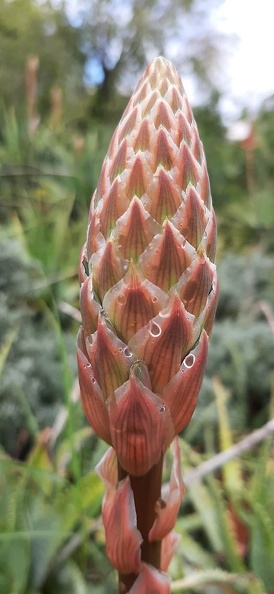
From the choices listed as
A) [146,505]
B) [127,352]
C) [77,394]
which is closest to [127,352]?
[127,352]

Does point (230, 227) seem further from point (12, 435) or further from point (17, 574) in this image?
point (17, 574)

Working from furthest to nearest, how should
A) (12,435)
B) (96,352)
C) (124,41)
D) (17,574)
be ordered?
1. (124,41)
2. (12,435)
3. (17,574)
4. (96,352)

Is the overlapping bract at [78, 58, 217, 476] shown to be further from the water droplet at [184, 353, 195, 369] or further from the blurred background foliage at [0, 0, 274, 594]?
the blurred background foliage at [0, 0, 274, 594]

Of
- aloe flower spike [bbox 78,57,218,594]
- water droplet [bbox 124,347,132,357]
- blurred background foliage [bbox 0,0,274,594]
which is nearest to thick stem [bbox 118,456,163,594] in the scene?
aloe flower spike [bbox 78,57,218,594]

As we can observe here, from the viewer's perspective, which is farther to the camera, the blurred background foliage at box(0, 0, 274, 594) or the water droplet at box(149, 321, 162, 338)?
the blurred background foliage at box(0, 0, 274, 594)

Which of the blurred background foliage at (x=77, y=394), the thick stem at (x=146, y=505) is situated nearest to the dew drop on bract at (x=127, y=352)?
the thick stem at (x=146, y=505)

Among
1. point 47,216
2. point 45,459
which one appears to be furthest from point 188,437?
point 47,216

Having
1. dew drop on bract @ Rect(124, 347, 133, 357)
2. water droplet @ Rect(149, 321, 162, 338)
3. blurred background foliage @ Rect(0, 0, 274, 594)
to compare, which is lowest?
blurred background foliage @ Rect(0, 0, 274, 594)

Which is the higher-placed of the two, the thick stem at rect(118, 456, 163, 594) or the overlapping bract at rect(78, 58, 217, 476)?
the overlapping bract at rect(78, 58, 217, 476)

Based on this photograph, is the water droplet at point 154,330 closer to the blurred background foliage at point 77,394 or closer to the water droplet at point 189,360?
the water droplet at point 189,360
